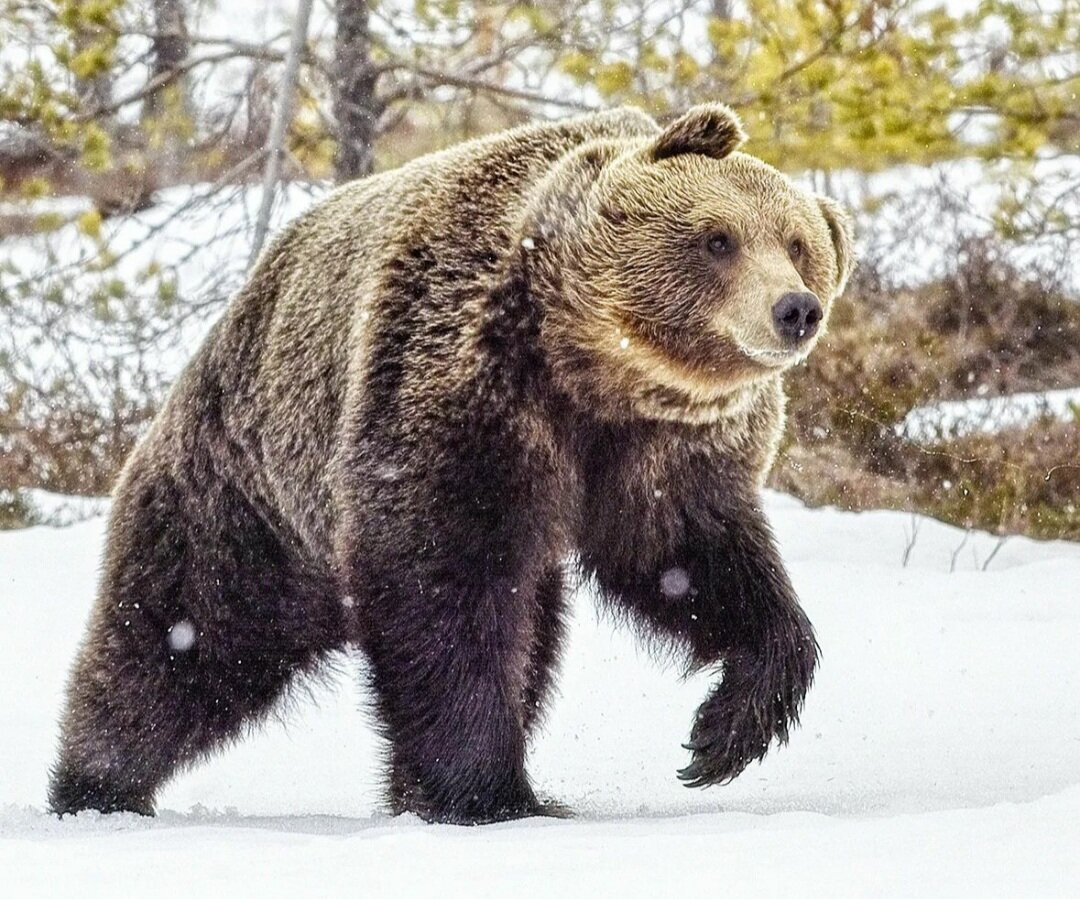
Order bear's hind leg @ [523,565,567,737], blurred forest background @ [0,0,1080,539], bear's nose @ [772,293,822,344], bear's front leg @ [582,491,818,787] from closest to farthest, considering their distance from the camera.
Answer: bear's nose @ [772,293,822,344] < bear's front leg @ [582,491,818,787] < bear's hind leg @ [523,565,567,737] < blurred forest background @ [0,0,1080,539]

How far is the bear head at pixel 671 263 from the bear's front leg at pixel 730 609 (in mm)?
384

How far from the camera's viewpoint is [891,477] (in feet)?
33.9

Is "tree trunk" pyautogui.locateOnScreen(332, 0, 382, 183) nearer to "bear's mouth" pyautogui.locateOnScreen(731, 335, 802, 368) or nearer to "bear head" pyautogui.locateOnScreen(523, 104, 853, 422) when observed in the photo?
"bear head" pyautogui.locateOnScreen(523, 104, 853, 422)

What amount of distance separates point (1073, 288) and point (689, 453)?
8462 mm

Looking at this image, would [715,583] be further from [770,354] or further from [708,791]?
[708,791]

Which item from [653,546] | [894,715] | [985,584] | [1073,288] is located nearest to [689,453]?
[653,546]

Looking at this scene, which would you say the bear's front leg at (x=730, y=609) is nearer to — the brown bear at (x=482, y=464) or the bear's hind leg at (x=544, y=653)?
the brown bear at (x=482, y=464)

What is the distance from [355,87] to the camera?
10.5m

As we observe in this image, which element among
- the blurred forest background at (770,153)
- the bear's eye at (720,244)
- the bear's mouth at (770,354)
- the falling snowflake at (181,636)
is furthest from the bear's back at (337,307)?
the blurred forest background at (770,153)

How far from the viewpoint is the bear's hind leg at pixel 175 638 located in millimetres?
4867

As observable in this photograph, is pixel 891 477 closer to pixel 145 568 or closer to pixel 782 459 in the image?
pixel 782 459

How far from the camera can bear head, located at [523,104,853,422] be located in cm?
404

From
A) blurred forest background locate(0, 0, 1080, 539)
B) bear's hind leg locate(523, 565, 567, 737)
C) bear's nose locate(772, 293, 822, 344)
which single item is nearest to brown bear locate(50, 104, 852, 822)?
bear's nose locate(772, 293, 822, 344)

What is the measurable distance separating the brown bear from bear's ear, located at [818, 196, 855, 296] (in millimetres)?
11
